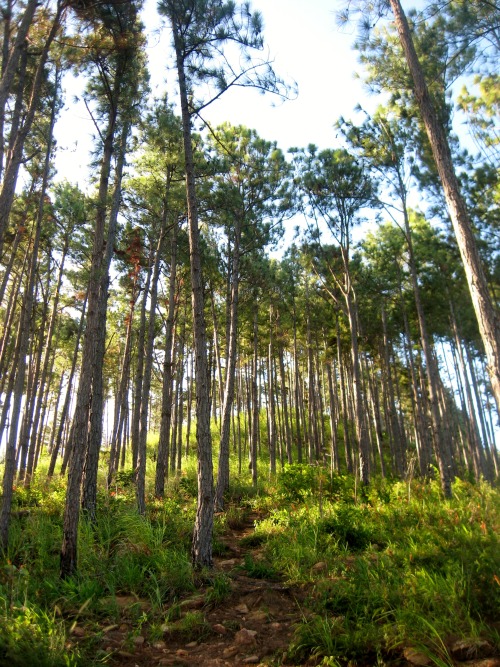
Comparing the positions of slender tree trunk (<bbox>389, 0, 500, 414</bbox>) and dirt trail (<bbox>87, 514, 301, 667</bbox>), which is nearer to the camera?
dirt trail (<bbox>87, 514, 301, 667</bbox>)

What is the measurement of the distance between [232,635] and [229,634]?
36 mm

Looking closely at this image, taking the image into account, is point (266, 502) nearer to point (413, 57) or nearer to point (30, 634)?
point (30, 634)

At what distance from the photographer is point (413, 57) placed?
21.2 ft

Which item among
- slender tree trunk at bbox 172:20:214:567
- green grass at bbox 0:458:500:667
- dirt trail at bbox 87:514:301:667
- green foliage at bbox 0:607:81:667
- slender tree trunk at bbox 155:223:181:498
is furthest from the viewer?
slender tree trunk at bbox 155:223:181:498

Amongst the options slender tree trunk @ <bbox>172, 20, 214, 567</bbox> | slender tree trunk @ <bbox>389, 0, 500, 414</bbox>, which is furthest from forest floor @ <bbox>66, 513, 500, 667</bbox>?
slender tree trunk @ <bbox>389, 0, 500, 414</bbox>

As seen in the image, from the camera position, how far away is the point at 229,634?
409cm

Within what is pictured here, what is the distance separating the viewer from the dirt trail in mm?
3588

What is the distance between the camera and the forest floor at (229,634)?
11.5 feet

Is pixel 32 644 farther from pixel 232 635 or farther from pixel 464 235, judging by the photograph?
pixel 464 235

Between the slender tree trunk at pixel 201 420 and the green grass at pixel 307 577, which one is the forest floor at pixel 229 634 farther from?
the slender tree trunk at pixel 201 420

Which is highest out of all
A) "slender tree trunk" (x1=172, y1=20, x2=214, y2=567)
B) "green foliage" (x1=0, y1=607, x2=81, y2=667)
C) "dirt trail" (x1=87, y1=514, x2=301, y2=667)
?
"slender tree trunk" (x1=172, y1=20, x2=214, y2=567)

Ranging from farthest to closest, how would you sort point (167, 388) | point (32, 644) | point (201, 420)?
point (167, 388) → point (201, 420) → point (32, 644)

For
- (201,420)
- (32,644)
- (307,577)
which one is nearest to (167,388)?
(201,420)

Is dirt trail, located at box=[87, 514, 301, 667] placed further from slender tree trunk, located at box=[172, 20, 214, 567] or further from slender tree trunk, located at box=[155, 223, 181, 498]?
slender tree trunk, located at box=[155, 223, 181, 498]
